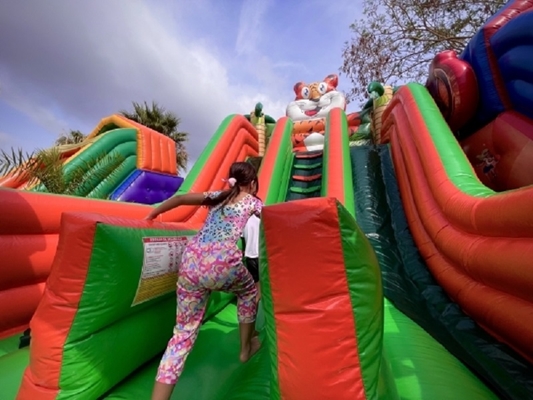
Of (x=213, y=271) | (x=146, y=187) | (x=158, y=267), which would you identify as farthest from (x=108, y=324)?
(x=146, y=187)

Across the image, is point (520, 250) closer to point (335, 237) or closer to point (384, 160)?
point (335, 237)

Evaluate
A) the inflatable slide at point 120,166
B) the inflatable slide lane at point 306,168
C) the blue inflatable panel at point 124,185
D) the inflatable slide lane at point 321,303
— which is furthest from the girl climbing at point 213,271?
the blue inflatable panel at point 124,185

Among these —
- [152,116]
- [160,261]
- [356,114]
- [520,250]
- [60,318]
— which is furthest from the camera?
[152,116]

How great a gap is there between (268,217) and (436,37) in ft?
29.3

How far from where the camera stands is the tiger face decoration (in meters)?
6.89

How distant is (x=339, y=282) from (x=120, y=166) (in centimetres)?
527

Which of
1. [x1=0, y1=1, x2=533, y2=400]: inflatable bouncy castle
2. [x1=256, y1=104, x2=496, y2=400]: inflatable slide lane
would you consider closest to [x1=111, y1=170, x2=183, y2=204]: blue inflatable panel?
[x1=0, y1=1, x2=533, y2=400]: inflatable bouncy castle

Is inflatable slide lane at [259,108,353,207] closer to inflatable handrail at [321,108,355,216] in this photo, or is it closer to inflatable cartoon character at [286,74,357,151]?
inflatable handrail at [321,108,355,216]

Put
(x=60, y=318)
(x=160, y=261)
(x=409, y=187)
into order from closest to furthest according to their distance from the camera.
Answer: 1. (x=60, y=318)
2. (x=160, y=261)
3. (x=409, y=187)

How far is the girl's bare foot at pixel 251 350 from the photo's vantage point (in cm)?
150

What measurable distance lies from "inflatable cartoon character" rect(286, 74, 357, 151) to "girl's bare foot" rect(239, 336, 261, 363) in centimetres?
467

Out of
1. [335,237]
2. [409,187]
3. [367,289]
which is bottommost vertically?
[367,289]

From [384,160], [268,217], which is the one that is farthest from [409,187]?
[268,217]

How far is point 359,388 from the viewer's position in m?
0.77
